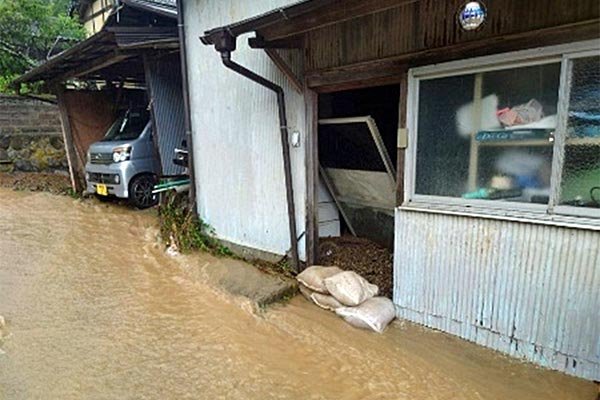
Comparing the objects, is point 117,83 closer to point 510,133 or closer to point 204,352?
point 204,352

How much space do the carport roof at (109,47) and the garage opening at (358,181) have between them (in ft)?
10.6

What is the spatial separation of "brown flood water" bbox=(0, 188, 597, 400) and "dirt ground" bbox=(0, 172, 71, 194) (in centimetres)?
585

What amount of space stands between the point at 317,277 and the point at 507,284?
1850 mm

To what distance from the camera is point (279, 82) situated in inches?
185

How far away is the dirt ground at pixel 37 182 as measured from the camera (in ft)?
33.5

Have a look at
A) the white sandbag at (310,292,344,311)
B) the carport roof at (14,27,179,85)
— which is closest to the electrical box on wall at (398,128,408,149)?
the white sandbag at (310,292,344,311)

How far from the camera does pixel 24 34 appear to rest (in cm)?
1341

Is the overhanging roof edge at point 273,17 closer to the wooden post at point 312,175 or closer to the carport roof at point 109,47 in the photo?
the wooden post at point 312,175

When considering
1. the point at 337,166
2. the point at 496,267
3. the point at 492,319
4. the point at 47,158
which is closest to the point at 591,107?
the point at 496,267

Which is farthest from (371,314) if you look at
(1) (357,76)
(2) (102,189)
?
(2) (102,189)

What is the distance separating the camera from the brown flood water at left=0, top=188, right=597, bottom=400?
287 cm

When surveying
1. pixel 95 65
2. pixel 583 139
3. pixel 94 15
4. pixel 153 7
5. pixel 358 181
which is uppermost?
pixel 94 15

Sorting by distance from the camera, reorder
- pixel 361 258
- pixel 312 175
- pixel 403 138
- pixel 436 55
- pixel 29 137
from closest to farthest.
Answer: pixel 436 55 → pixel 403 138 → pixel 312 175 → pixel 361 258 → pixel 29 137

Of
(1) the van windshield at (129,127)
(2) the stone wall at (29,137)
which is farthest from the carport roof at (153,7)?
(2) the stone wall at (29,137)
